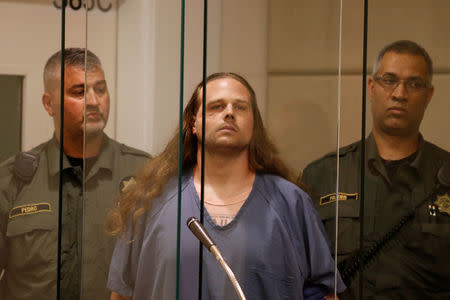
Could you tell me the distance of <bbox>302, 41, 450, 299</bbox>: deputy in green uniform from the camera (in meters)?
1.31

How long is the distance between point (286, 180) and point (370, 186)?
0.66 feet

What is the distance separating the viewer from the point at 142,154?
48.7 inches

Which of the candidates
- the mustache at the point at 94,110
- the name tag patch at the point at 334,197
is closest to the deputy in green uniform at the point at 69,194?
the mustache at the point at 94,110

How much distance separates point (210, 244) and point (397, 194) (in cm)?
47

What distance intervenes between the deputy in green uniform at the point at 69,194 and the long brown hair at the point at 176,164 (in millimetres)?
25

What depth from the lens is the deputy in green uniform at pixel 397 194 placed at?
1.31 meters

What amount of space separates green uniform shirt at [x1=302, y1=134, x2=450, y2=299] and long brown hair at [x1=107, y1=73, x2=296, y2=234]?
0.31 ft

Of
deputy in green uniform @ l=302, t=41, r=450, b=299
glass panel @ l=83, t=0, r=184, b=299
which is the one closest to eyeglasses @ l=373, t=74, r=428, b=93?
deputy in green uniform @ l=302, t=41, r=450, b=299

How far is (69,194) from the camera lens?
137 centimetres

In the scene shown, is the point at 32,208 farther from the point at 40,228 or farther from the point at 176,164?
the point at 176,164

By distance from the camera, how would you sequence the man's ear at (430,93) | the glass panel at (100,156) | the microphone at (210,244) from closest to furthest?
the microphone at (210,244)
the glass panel at (100,156)
the man's ear at (430,93)

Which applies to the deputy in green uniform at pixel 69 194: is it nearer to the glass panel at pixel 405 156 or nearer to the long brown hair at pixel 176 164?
the long brown hair at pixel 176 164

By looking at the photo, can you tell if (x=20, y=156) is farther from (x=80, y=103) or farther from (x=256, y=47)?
(x=256, y=47)

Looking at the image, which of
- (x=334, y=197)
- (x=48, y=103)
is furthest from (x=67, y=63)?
(x=334, y=197)
